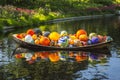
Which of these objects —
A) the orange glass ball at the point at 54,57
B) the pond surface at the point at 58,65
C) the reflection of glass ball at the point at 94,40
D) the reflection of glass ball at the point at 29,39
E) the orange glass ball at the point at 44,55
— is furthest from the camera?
the reflection of glass ball at the point at 29,39

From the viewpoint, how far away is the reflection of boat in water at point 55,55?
2581cm

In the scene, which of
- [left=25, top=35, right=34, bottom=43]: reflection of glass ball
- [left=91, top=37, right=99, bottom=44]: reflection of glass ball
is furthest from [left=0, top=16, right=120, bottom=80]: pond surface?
[left=91, top=37, right=99, bottom=44]: reflection of glass ball

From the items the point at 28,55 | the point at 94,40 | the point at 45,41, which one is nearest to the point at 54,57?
the point at 28,55

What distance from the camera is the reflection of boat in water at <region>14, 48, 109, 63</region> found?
25812 mm

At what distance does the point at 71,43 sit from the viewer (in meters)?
29.1

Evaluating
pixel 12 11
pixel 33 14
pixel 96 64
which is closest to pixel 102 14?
pixel 33 14

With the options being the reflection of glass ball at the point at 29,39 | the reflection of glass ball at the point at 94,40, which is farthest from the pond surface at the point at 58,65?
the reflection of glass ball at the point at 94,40

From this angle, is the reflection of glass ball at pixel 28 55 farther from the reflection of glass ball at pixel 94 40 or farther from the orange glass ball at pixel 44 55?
the reflection of glass ball at pixel 94 40

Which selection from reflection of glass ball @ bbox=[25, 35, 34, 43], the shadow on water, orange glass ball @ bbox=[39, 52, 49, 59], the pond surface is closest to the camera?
the pond surface

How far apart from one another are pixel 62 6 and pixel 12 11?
59.3ft

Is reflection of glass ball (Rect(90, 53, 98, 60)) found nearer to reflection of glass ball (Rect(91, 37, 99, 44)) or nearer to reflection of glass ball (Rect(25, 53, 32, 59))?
reflection of glass ball (Rect(91, 37, 99, 44))

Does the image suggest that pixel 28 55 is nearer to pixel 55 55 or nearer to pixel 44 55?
pixel 44 55

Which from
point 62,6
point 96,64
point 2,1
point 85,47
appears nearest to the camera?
point 96,64

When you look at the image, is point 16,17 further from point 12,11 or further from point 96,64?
point 96,64
